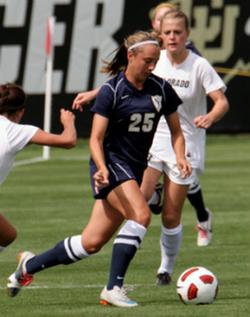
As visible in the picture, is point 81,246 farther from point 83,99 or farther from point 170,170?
point 170,170

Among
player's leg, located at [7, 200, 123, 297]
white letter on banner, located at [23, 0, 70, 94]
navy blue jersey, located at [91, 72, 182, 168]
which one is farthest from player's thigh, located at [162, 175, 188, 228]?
white letter on banner, located at [23, 0, 70, 94]

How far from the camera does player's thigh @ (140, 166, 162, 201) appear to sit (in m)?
11.1

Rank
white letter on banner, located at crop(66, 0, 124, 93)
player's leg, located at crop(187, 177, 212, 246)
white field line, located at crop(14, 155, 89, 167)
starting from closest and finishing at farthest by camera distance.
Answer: player's leg, located at crop(187, 177, 212, 246), white field line, located at crop(14, 155, 89, 167), white letter on banner, located at crop(66, 0, 124, 93)

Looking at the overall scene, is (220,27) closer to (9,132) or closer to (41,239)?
(41,239)

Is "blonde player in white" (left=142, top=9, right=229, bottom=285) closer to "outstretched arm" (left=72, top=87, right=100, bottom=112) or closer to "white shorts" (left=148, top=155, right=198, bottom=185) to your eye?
"white shorts" (left=148, top=155, right=198, bottom=185)

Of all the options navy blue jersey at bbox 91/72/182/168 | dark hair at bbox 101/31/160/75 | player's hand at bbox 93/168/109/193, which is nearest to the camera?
player's hand at bbox 93/168/109/193

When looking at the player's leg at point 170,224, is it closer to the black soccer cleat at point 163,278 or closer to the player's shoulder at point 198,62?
the black soccer cleat at point 163,278

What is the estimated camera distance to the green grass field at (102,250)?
9602 mm

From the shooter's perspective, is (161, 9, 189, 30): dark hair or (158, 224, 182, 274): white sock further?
(161, 9, 189, 30): dark hair

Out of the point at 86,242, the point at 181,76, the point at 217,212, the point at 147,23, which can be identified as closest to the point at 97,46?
the point at 147,23

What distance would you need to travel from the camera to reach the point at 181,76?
38.2 ft

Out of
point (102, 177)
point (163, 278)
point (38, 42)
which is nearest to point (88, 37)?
point (38, 42)

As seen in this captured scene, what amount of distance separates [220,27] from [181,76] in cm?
1783

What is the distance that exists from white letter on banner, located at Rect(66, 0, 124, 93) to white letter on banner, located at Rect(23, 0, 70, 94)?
33 centimetres
